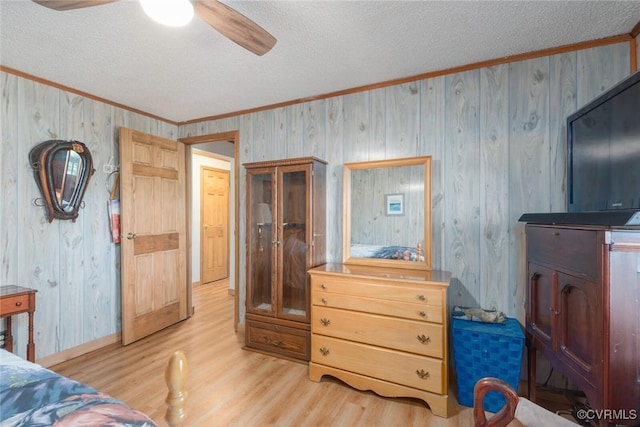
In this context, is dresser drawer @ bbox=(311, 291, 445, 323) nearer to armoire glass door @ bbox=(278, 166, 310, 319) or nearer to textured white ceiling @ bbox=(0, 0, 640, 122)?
armoire glass door @ bbox=(278, 166, 310, 319)

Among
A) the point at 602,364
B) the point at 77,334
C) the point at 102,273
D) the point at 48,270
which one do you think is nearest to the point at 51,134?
the point at 48,270

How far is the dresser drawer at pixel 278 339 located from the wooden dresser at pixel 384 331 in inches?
10.2

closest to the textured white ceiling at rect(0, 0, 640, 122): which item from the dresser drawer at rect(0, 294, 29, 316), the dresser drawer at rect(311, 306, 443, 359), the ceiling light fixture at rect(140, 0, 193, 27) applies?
the ceiling light fixture at rect(140, 0, 193, 27)

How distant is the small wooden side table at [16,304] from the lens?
193 centimetres

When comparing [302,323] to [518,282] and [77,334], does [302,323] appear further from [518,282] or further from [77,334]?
[77,334]

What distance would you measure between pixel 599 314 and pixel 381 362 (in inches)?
48.5

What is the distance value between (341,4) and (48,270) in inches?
121

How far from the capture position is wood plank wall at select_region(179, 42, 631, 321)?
1.96 metres

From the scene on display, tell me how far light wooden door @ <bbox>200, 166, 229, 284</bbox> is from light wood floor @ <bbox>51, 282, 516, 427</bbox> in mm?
2437

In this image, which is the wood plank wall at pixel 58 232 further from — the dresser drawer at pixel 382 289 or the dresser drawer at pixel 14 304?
the dresser drawer at pixel 382 289

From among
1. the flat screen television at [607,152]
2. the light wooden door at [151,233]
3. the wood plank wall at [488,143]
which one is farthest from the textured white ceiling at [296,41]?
the light wooden door at [151,233]

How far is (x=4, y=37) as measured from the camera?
1809 mm

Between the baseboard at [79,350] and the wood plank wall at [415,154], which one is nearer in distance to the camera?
the wood plank wall at [415,154]

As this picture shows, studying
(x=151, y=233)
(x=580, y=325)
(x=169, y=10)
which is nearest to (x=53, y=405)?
(x=169, y=10)
